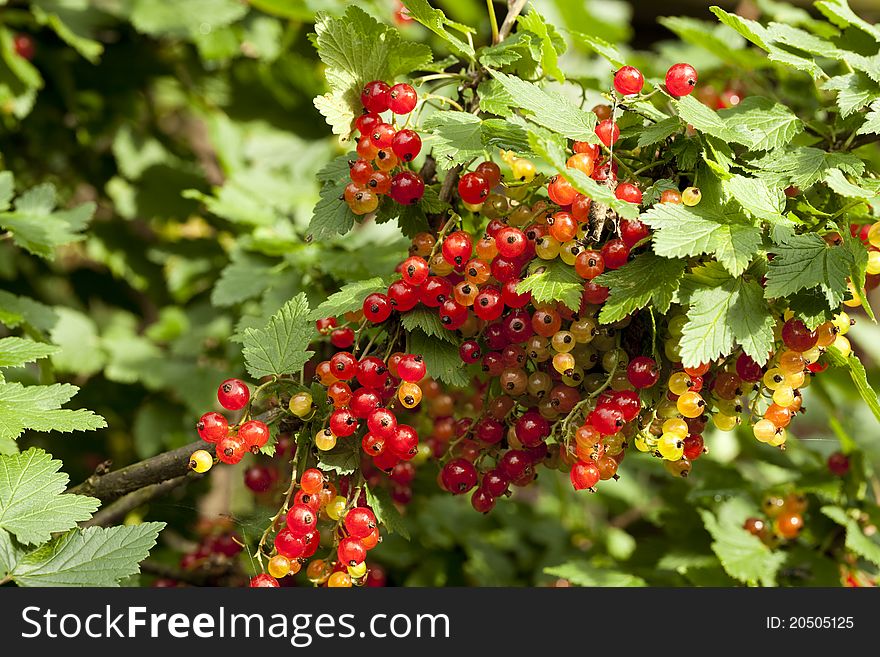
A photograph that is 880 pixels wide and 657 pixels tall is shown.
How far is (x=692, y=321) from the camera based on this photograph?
799 millimetres

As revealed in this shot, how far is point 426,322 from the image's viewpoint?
882mm

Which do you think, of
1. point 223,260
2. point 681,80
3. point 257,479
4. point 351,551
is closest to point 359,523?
point 351,551

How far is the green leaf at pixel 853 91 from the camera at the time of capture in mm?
901

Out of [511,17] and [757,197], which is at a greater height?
[511,17]

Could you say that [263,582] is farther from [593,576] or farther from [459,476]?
[593,576]

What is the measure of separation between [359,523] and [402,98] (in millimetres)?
437

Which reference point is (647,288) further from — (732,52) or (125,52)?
(125,52)

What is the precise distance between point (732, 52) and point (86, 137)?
4.26ft

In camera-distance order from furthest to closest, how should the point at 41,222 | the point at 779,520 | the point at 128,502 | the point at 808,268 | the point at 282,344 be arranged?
the point at 779,520
the point at 41,222
the point at 128,502
the point at 282,344
the point at 808,268

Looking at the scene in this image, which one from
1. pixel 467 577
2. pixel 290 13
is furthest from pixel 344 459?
pixel 290 13

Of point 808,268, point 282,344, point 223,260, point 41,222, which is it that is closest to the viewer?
point 808,268

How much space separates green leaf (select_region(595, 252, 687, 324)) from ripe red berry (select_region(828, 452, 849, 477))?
68 centimetres

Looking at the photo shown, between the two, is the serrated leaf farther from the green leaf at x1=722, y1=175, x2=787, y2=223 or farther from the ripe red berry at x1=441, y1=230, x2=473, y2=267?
the green leaf at x1=722, y1=175, x2=787, y2=223

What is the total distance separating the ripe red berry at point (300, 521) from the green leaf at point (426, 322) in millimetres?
210
